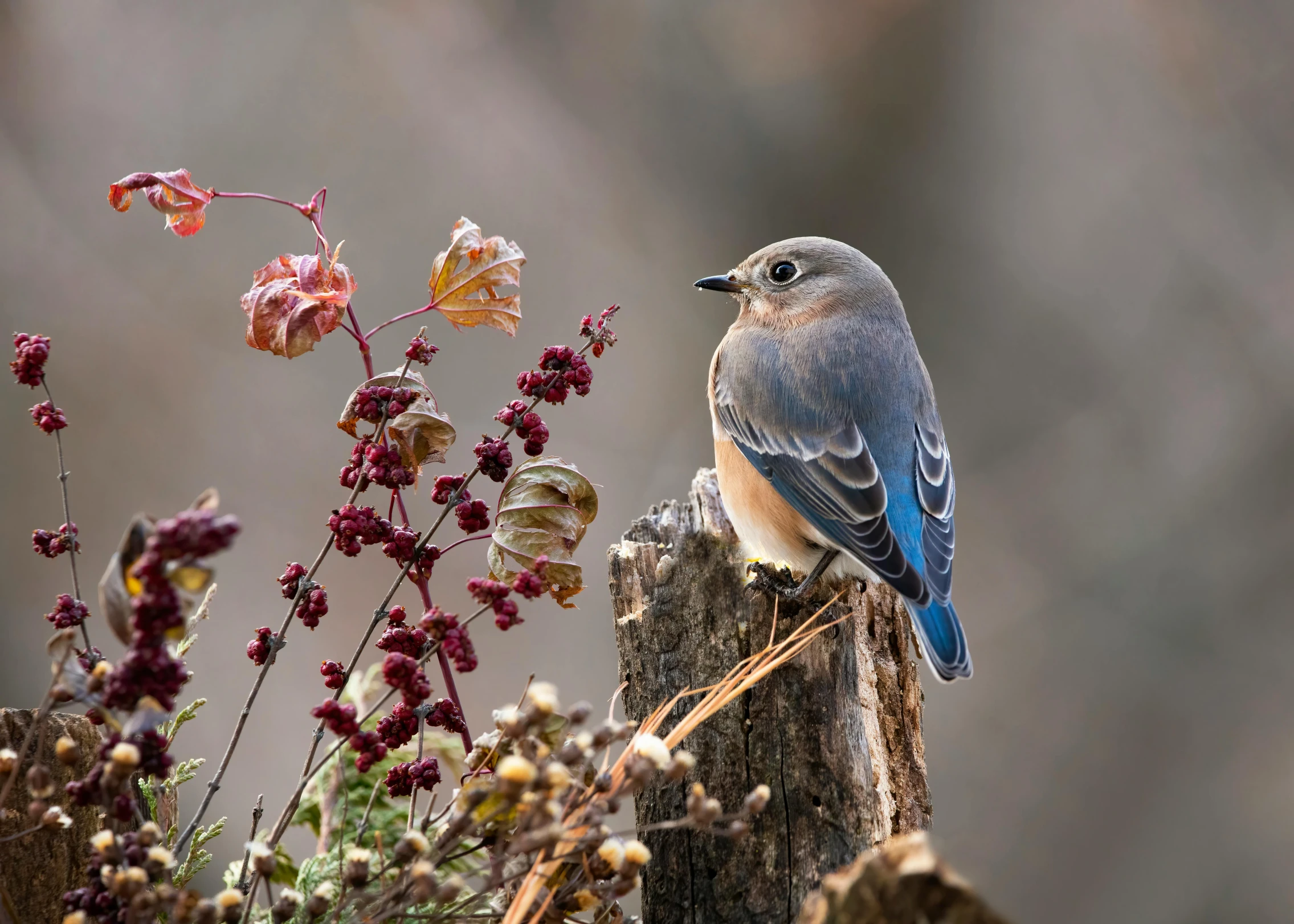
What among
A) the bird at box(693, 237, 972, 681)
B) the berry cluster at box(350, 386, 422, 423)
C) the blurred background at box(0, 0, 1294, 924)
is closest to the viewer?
the berry cluster at box(350, 386, 422, 423)

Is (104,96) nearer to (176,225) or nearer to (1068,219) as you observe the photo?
(176,225)

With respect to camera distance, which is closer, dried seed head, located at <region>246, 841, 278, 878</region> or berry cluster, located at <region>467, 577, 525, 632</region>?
dried seed head, located at <region>246, 841, 278, 878</region>

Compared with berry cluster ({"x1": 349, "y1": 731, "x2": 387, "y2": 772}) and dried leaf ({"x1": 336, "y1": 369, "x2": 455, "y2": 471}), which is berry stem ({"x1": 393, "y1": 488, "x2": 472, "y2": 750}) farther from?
berry cluster ({"x1": 349, "y1": 731, "x2": 387, "y2": 772})

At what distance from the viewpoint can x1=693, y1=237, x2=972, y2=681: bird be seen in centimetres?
219

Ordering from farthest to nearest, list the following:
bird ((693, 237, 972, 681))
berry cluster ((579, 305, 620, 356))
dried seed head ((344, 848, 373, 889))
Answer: bird ((693, 237, 972, 681)), berry cluster ((579, 305, 620, 356)), dried seed head ((344, 848, 373, 889))

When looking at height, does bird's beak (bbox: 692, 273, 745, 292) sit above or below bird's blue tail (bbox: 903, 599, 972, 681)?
above

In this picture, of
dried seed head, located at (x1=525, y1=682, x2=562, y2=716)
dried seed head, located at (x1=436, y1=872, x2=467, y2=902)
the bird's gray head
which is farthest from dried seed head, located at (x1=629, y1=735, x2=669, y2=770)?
the bird's gray head

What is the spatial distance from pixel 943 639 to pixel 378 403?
46.9 inches

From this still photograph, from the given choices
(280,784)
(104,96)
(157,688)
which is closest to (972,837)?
(280,784)

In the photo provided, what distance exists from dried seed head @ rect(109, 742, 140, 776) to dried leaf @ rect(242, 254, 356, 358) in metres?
0.63

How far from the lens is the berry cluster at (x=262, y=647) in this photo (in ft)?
4.40

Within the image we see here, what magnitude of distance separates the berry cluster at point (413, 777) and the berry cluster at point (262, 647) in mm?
229

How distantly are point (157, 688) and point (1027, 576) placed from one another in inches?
160

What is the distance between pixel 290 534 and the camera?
4.04 metres
